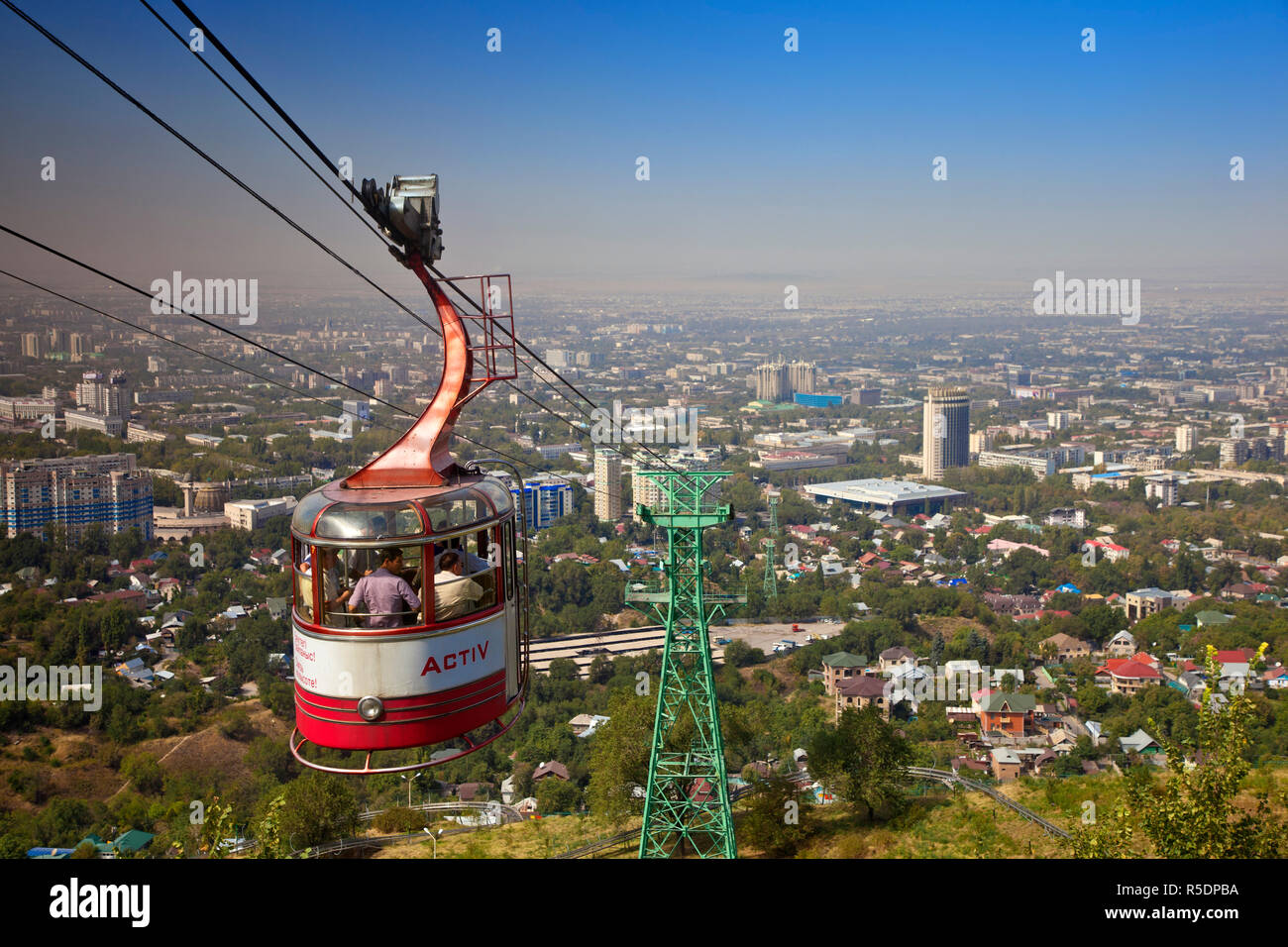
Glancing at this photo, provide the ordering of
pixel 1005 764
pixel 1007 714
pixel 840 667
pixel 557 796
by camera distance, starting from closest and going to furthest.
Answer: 1. pixel 557 796
2. pixel 1005 764
3. pixel 1007 714
4. pixel 840 667

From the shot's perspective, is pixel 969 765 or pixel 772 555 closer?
pixel 969 765

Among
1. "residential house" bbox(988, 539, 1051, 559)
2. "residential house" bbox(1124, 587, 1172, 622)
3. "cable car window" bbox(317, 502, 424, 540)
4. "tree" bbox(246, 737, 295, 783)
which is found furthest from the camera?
"residential house" bbox(988, 539, 1051, 559)

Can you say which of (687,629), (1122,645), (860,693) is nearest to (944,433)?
(1122,645)

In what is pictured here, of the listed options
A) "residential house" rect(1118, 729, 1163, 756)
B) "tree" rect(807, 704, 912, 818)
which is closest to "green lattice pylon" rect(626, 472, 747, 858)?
"tree" rect(807, 704, 912, 818)

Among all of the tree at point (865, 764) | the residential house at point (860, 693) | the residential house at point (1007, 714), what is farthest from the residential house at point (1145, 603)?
the tree at point (865, 764)

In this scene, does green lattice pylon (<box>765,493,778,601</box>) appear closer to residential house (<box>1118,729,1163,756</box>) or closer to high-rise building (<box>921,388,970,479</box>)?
high-rise building (<box>921,388,970,479</box>)

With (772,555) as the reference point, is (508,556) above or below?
above

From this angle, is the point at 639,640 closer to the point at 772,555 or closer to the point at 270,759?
the point at 772,555
